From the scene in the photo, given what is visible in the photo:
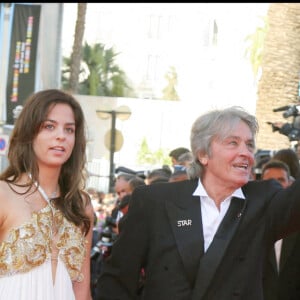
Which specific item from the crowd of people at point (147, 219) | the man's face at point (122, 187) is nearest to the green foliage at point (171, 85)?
the man's face at point (122, 187)

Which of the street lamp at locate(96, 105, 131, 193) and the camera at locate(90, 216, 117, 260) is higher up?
the street lamp at locate(96, 105, 131, 193)

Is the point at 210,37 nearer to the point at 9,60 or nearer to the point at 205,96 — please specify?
the point at 205,96

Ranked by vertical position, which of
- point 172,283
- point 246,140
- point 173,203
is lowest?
point 172,283

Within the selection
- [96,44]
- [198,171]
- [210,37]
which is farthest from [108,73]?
[198,171]

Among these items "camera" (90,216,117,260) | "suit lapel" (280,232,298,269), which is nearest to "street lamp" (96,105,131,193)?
"camera" (90,216,117,260)

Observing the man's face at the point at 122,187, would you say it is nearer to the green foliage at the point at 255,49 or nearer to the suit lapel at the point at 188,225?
the suit lapel at the point at 188,225

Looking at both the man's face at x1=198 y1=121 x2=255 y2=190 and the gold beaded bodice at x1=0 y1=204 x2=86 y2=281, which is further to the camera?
the man's face at x1=198 y1=121 x2=255 y2=190

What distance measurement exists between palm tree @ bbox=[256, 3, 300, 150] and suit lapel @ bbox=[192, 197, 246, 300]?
1443 cm

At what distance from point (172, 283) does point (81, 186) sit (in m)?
0.74

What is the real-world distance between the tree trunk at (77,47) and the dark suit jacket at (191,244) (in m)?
18.2

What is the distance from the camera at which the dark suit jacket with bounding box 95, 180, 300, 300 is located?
12.9ft

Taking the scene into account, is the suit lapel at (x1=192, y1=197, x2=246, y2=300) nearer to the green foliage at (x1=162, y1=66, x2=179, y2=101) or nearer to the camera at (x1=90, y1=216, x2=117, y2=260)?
the camera at (x1=90, y1=216, x2=117, y2=260)

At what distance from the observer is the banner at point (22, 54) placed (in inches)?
482

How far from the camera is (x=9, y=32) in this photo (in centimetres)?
1239
